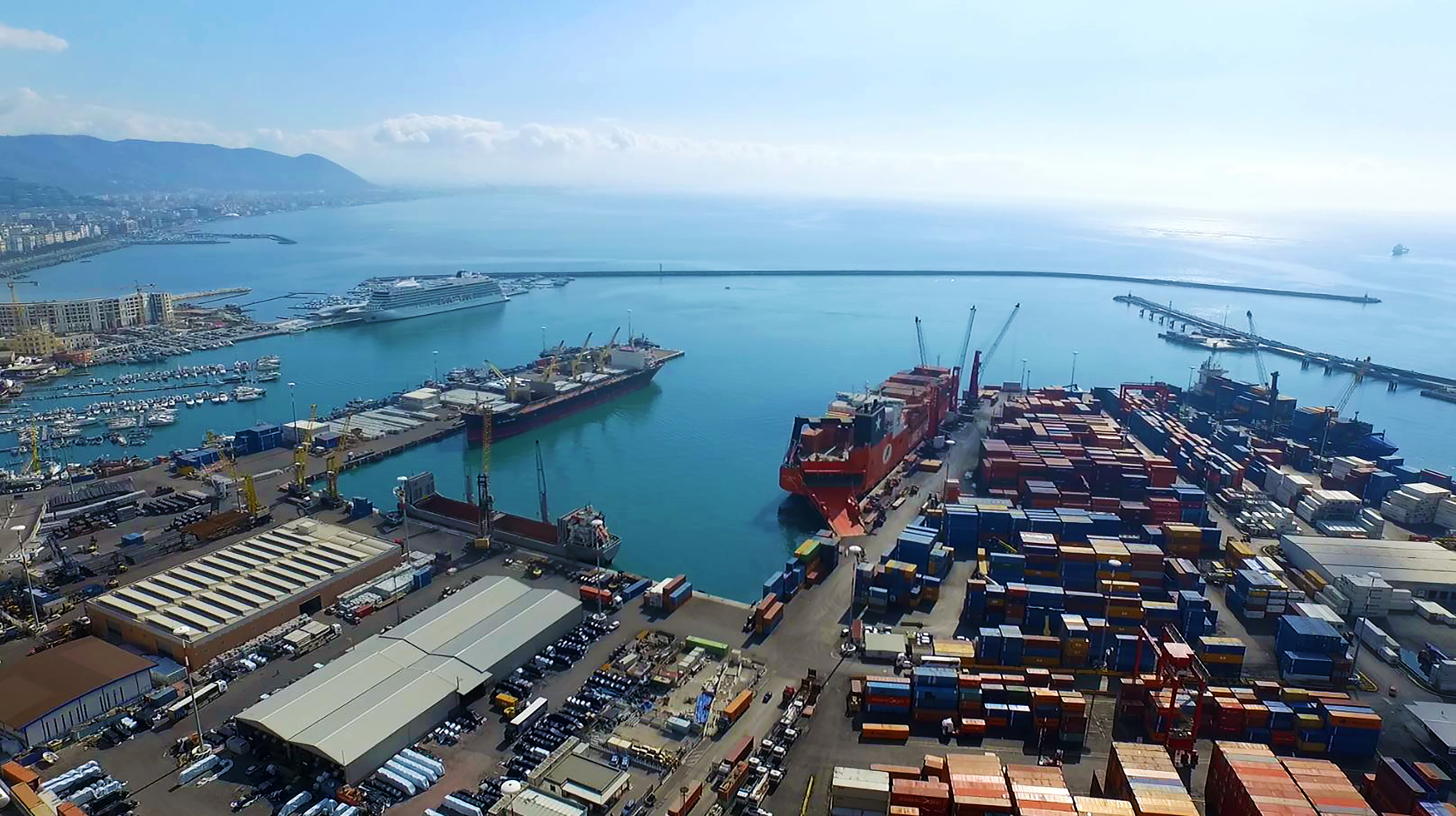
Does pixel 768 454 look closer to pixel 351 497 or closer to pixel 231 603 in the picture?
pixel 351 497

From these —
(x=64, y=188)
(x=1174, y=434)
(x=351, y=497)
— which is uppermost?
(x=64, y=188)

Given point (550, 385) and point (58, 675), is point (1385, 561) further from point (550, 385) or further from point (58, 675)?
point (550, 385)

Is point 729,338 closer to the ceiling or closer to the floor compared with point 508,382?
closer to the ceiling

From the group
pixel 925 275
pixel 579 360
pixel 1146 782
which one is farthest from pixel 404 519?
pixel 925 275

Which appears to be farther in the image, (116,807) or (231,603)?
(231,603)

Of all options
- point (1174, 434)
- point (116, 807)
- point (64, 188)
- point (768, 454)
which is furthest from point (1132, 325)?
point (64, 188)
